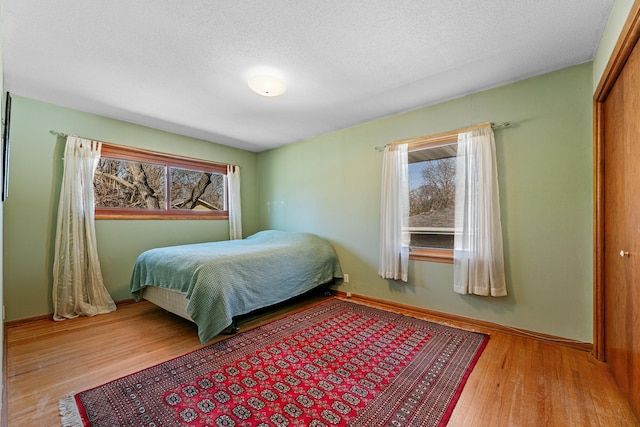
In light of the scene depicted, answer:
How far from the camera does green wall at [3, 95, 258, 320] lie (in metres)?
2.72

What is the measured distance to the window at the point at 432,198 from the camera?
9.61 feet

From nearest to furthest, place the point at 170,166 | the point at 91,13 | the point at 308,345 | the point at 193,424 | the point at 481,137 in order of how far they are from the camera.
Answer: the point at 193,424
the point at 91,13
the point at 308,345
the point at 481,137
the point at 170,166

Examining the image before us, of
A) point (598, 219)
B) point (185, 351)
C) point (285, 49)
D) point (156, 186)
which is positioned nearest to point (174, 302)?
point (185, 351)

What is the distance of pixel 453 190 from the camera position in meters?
2.91

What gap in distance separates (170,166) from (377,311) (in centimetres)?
339

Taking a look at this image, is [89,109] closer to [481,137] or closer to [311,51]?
[311,51]

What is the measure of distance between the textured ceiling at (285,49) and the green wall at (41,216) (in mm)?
235

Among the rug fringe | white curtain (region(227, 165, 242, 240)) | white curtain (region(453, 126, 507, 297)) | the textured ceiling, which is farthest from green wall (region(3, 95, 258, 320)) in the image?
white curtain (region(453, 126, 507, 297))

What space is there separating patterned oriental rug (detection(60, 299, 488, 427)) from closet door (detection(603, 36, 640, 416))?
0.79 meters

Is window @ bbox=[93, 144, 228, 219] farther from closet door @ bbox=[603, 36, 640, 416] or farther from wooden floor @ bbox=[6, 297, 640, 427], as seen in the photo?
closet door @ bbox=[603, 36, 640, 416]

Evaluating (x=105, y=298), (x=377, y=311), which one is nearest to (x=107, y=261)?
(x=105, y=298)

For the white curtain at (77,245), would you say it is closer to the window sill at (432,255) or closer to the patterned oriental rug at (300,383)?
the patterned oriental rug at (300,383)

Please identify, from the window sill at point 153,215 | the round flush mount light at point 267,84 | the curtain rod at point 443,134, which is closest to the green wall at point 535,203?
the curtain rod at point 443,134

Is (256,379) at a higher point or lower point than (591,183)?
lower
